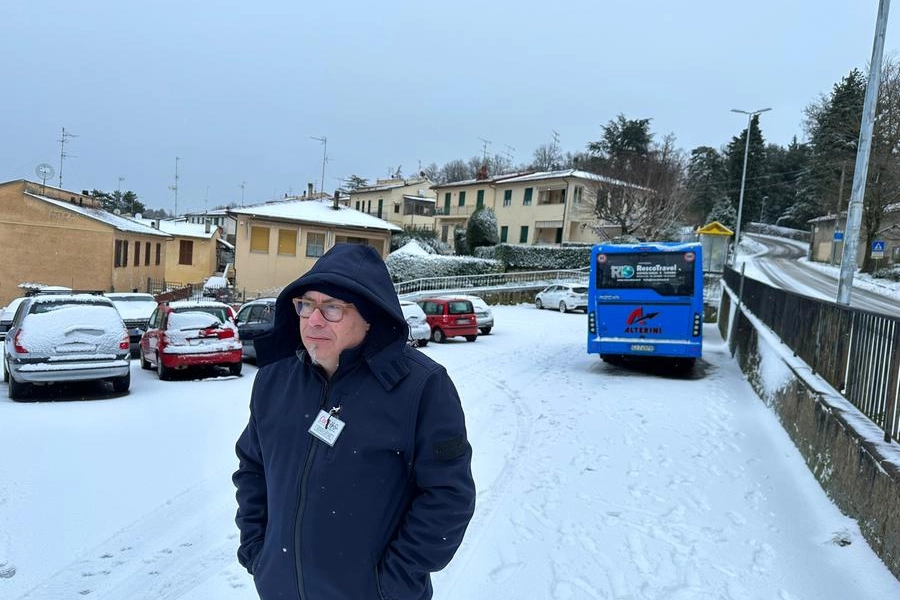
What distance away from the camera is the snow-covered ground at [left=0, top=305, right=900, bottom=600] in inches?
158

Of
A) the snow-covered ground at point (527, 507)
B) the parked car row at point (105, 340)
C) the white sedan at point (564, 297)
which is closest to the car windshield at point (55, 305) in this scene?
the parked car row at point (105, 340)

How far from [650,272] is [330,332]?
12.3m

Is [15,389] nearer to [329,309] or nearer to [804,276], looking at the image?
[329,309]

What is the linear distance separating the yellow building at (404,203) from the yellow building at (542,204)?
4.41 m

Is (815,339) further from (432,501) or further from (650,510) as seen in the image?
(432,501)

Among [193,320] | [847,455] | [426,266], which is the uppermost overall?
[426,266]

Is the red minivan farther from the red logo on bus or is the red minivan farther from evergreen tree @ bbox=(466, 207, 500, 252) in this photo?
evergreen tree @ bbox=(466, 207, 500, 252)

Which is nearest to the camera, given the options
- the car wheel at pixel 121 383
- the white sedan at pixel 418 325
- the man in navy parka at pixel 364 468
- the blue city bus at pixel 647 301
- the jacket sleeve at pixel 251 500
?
the man in navy parka at pixel 364 468

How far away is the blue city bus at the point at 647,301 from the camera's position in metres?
13.0

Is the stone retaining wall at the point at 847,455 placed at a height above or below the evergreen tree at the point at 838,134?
below

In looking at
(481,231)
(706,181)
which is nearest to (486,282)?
(481,231)

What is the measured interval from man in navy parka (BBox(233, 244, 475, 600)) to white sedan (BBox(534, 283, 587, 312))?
28.5 meters

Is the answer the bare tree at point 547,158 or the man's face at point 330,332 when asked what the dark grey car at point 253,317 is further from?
the bare tree at point 547,158

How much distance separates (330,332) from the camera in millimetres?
2141
